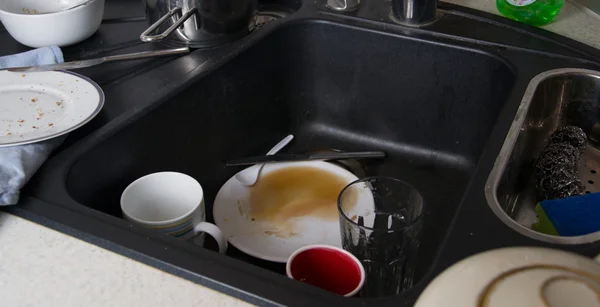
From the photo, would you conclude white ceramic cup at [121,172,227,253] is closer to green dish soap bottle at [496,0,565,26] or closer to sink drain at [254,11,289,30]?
sink drain at [254,11,289,30]

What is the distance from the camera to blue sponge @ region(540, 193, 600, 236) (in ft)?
2.04

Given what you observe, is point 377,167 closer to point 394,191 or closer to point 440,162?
point 440,162

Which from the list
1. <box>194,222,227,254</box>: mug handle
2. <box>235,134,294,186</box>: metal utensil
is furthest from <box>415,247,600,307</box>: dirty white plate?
<box>235,134,294,186</box>: metal utensil

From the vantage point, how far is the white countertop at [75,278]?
1.69 ft

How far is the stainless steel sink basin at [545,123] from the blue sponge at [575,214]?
0.20 feet

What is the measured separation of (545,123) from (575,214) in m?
0.20

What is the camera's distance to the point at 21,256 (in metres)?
0.56

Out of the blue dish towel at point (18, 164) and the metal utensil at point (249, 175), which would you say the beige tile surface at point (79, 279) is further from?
the metal utensil at point (249, 175)

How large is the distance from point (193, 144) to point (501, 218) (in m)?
0.44

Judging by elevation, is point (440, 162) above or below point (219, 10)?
below

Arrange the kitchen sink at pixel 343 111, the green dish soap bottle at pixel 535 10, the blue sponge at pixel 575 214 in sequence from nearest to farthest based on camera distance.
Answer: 1. the blue sponge at pixel 575 214
2. the kitchen sink at pixel 343 111
3. the green dish soap bottle at pixel 535 10

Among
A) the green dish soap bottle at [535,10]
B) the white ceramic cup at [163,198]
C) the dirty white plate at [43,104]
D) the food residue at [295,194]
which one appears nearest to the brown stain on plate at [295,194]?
the food residue at [295,194]

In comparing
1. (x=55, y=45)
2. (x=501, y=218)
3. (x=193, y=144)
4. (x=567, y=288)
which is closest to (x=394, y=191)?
(x=501, y=218)

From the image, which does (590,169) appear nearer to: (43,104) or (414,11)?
(414,11)
